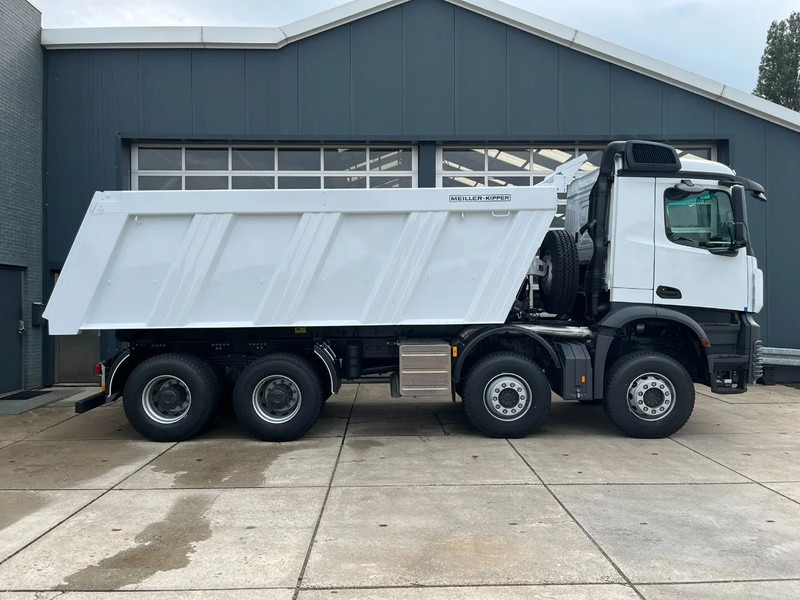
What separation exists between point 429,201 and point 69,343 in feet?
27.0

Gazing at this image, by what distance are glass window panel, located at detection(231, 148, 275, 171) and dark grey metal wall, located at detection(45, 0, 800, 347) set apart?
0.45 meters

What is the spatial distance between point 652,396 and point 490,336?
2.05m

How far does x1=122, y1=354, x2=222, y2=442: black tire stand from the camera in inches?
278

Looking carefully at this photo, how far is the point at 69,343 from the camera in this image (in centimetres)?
1137

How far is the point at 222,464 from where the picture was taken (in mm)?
6277

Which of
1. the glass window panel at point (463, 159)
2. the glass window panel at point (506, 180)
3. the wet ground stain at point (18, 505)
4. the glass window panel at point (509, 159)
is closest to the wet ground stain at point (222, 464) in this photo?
the wet ground stain at point (18, 505)

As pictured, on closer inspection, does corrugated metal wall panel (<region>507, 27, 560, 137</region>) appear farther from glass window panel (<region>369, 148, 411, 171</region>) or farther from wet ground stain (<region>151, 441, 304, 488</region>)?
wet ground stain (<region>151, 441, 304, 488</region>)

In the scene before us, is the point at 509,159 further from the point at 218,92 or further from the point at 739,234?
the point at 218,92

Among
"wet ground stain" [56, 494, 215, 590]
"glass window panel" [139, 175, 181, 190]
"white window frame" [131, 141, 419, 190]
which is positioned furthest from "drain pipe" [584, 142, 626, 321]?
"glass window panel" [139, 175, 181, 190]

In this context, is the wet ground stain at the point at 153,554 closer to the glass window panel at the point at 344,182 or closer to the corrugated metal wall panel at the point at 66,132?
the glass window panel at the point at 344,182

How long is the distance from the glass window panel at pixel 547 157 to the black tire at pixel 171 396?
25.4ft

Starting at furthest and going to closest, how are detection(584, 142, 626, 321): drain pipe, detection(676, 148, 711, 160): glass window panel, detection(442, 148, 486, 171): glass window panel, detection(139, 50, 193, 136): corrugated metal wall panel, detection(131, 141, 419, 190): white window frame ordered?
detection(676, 148, 711, 160): glass window panel, detection(442, 148, 486, 171): glass window panel, detection(131, 141, 419, 190): white window frame, detection(139, 50, 193, 136): corrugated metal wall panel, detection(584, 142, 626, 321): drain pipe

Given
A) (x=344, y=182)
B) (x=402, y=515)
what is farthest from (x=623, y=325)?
(x=344, y=182)

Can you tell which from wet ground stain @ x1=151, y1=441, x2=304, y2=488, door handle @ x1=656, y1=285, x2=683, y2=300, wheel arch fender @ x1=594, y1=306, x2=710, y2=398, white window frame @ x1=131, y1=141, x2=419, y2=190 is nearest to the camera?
wet ground stain @ x1=151, y1=441, x2=304, y2=488
